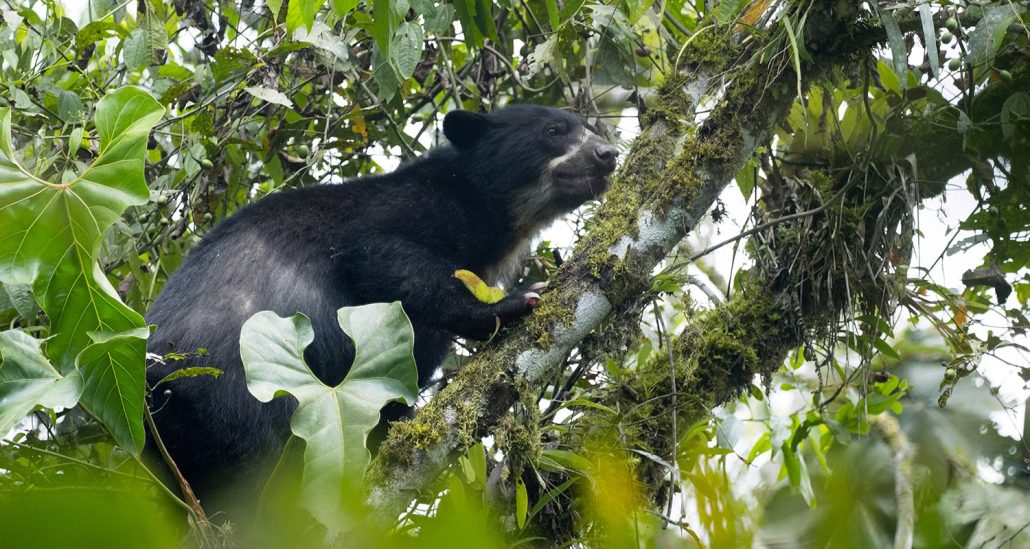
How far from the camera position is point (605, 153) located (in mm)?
5824

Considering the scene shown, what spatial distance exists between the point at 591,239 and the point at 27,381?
6.85 feet

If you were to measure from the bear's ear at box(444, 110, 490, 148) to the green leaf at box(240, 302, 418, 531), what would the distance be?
2.86 meters

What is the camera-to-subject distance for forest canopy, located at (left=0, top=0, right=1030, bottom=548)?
271 cm

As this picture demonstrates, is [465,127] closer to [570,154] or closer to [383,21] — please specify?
[570,154]

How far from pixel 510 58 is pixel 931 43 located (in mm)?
2930

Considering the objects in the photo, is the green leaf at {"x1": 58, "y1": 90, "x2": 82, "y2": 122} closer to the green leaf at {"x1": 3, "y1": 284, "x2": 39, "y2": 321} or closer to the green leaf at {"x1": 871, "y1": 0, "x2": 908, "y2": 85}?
the green leaf at {"x1": 3, "y1": 284, "x2": 39, "y2": 321}

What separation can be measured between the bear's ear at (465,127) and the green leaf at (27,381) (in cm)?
333

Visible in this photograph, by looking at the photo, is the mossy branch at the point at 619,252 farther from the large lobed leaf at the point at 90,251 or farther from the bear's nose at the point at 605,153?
the bear's nose at the point at 605,153

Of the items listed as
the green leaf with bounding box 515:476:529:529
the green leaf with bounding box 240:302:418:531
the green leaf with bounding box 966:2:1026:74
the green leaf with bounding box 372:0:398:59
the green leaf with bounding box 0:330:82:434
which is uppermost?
the green leaf with bounding box 966:2:1026:74

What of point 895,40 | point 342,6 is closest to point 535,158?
point 895,40

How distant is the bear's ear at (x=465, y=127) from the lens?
5695 mm

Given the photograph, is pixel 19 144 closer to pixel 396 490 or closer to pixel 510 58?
pixel 510 58

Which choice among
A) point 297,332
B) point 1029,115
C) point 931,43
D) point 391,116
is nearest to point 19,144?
point 391,116

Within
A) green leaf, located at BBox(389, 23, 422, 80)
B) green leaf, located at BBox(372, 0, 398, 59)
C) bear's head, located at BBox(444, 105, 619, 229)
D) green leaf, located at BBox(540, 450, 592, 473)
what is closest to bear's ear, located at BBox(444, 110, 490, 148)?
bear's head, located at BBox(444, 105, 619, 229)
